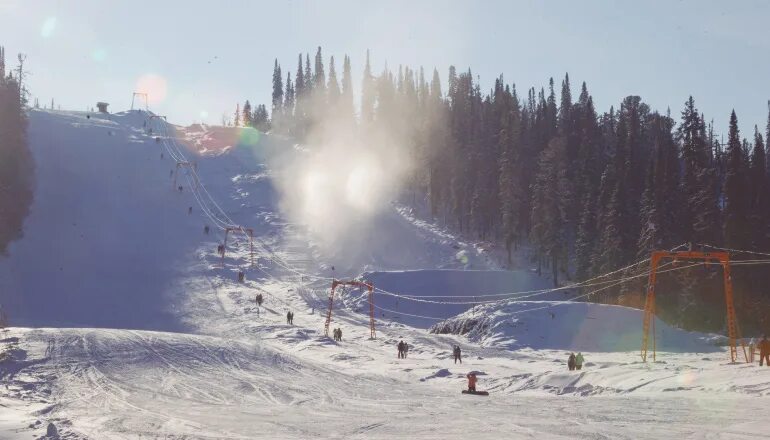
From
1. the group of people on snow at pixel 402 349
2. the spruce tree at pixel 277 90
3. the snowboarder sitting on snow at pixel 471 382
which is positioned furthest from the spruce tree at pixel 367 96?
the snowboarder sitting on snow at pixel 471 382

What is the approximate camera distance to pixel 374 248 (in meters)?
72.3

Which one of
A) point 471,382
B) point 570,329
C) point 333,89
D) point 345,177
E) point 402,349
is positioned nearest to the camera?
point 471,382

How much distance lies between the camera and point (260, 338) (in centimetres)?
4216

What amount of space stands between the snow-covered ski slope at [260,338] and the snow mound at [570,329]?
0.15 m

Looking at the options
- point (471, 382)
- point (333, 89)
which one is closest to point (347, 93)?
point (333, 89)

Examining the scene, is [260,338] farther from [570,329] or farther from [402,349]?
[570,329]

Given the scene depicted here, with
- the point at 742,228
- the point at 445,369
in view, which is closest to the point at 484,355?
the point at 445,369

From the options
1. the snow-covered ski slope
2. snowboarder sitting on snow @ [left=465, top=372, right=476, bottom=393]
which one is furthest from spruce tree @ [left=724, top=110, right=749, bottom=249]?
snowboarder sitting on snow @ [left=465, top=372, right=476, bottom=393]

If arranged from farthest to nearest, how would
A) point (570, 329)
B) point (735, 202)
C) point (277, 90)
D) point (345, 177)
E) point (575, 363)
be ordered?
point (277, 90) → point (345, 177) → point (735, 202) → point (570, 329) → point (575, 363)

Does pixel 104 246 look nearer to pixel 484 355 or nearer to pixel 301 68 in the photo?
pixel 484 355

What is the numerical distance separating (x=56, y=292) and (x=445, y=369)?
111ft

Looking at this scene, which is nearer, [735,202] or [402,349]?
[402,349]

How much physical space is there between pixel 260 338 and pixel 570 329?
19.3m

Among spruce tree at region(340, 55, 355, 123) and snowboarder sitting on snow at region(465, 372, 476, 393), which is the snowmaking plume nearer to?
spruce tree at region(340, 55, 355, 123)
